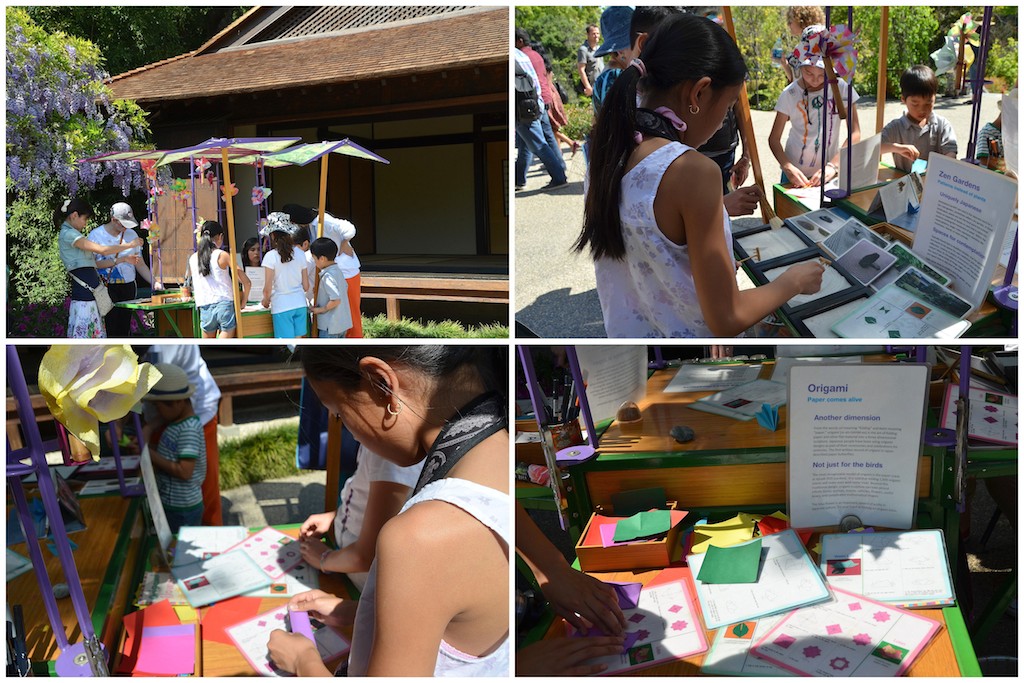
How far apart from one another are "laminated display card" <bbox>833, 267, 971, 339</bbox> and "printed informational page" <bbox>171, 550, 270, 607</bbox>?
3.87 feet

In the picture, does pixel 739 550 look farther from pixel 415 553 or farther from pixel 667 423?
pixel 415 553

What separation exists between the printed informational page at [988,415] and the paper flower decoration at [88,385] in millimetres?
1270

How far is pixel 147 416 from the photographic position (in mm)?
2150

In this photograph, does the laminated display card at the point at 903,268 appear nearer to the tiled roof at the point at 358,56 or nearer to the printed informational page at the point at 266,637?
the printed informational page at the point at 266,637

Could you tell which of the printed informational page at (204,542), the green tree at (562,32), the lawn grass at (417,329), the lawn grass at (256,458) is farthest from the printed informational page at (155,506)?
the green tree at (562,32)

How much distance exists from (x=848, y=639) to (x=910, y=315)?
0.51 m

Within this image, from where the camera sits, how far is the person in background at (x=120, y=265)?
2.36 m

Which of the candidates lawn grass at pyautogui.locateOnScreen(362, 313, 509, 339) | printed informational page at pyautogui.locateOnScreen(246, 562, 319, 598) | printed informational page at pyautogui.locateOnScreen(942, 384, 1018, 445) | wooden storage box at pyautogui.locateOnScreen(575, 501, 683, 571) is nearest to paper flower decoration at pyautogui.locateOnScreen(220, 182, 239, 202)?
lawn grass at pyautogui.locateOnScreen(362, 313, 509, 339)

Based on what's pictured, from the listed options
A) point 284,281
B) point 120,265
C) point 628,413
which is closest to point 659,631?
point 628,413

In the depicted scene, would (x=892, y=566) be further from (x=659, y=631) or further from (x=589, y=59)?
(x=589, y=59)

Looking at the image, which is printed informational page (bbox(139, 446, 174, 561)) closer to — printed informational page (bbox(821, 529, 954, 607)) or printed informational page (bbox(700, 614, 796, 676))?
printed informational page (bbox(700, 614, 796, 676))

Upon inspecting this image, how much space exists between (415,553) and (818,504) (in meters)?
0.79

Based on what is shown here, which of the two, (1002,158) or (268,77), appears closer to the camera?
(1002,158)

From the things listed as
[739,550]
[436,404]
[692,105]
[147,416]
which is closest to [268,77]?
[147,416]
